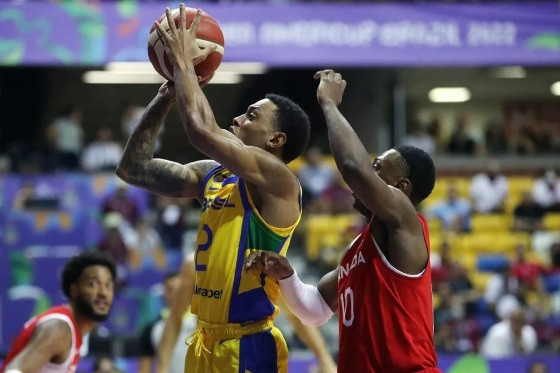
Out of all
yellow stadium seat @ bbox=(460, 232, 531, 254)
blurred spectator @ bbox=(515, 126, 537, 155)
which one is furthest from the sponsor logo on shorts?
blurred spectator @ bbox=(515, 126, 537, 155)

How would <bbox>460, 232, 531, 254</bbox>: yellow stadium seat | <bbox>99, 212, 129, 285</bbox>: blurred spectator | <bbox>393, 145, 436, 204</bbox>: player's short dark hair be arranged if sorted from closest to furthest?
<bbox>393, 145, 436, 204</bbox>: player's short dark hair, <bbox>99, 212, 129, 285</bbox>: blurred spectator, <bbox>460, 232, 531, 254</bbox>: yellow stadium seat

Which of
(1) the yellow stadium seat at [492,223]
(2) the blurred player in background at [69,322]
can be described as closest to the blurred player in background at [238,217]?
(2) the blurred player in background at [69,322]

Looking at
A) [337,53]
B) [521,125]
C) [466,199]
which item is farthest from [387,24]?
[521,125]

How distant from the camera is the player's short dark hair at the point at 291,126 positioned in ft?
16.3

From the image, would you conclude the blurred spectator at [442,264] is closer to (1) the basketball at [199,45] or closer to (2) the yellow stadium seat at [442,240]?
Result: (2) the yellow stadium seat at [442,240]

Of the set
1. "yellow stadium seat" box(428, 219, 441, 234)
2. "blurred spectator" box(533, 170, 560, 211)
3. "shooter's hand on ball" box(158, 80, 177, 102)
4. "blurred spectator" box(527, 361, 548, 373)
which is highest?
"blurred spectator" box(533, 170, 560, 211)

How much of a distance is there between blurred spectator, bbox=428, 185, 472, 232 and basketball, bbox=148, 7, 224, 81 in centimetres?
1123

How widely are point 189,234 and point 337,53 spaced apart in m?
3.56

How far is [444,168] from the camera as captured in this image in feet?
61.9

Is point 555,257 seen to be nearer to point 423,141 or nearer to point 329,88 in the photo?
point 423,141

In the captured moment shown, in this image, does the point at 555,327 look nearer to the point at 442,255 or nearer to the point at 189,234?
the point at 442,255

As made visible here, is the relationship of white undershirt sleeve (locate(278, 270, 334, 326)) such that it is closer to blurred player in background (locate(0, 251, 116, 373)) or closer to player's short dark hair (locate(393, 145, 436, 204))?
player's short dark hair (locate(393, 145, 436, 204))

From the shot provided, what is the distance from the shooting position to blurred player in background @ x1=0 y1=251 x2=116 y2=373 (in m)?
5.44

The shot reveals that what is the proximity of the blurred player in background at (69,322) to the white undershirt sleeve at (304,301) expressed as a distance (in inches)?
52.1
